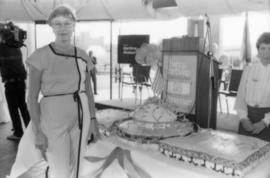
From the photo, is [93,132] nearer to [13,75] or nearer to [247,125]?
[247,125]

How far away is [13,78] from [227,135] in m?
2.43

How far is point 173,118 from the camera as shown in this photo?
48.3 inches

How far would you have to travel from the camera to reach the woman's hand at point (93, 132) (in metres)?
1.29

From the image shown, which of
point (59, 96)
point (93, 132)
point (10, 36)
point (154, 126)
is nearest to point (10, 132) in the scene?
point (10, 36)

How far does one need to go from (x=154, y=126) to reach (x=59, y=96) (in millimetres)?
387

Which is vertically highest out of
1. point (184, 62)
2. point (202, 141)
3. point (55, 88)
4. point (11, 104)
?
point (184, 62)

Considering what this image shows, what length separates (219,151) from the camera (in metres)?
0.99

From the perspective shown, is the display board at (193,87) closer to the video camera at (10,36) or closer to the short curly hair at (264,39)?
the short curly hair at (264,39)

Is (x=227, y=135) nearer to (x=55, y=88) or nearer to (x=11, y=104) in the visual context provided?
(x=55, y=88)

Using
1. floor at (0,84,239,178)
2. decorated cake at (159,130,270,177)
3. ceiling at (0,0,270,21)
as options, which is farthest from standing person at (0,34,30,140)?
decorated cake at (159,130,270,177)

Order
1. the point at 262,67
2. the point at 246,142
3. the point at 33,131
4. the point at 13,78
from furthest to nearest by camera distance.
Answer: the point at 13,78 → the point at 262,67 → the point at 33,131 → the point at 246,142

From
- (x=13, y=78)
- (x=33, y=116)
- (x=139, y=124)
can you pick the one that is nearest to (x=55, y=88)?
(x=33, y=116)

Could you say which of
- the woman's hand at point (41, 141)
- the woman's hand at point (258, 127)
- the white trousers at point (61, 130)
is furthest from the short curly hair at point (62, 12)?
the woman's hand at point (258, 127)

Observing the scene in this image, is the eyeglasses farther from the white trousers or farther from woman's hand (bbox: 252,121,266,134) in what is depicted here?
woman's hand (bbox: 252,121,266,134)
